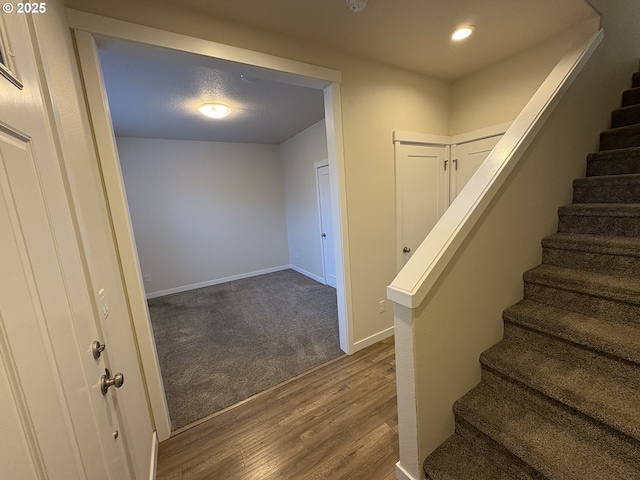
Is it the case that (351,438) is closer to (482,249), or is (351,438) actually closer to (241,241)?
(482,249)

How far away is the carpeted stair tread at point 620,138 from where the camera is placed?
189 centimetres

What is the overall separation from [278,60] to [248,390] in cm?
253

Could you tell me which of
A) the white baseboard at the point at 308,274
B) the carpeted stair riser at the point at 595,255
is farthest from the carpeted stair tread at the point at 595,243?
the white baseboard at the point at 308,274

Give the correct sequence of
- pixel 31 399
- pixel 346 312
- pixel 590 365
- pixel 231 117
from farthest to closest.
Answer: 1. pixel 231 117
2. pixel 346 312
3. pixel 590 365
4. pixel 31 399

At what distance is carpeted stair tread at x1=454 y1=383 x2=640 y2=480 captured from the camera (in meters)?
0.97

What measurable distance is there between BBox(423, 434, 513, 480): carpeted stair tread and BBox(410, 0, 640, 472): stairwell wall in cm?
5

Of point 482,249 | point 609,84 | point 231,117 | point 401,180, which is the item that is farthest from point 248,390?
point 609,84

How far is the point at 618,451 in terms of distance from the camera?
100 centimetres

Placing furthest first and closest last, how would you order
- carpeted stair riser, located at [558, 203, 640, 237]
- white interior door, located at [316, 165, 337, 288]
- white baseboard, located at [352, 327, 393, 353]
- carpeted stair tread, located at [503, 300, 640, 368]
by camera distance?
white interior door, located at [316, 165, 337, 288], white baseboard, located at [352, 327, 393, 353], carpeted stair riser, located at [558, 203, 640, 237], carpeted stair tread, located at [503, 300, 640, 368]

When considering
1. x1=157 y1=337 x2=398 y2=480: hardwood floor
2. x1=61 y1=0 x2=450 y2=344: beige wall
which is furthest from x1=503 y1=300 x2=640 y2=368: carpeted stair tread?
x1=61 y1=0 x2=450 y2=344: beige wall

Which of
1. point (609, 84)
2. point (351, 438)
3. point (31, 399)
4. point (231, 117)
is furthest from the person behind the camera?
point (231, 117)

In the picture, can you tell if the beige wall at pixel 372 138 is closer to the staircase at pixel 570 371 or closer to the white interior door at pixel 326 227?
the staircase at pixel 570 371

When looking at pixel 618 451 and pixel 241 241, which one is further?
pixel 241 241

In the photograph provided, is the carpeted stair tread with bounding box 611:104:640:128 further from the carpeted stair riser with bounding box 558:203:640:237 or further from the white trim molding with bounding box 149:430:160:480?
the white trim molding with bounding box 149:430:160:480
